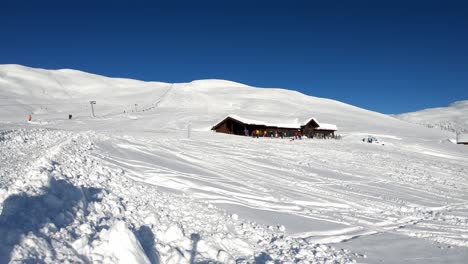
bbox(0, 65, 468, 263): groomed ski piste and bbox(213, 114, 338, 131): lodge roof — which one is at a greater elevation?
bbox(213, 114, 338, 131): lodge roof

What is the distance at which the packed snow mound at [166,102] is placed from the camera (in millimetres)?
75194

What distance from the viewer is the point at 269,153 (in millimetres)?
26453

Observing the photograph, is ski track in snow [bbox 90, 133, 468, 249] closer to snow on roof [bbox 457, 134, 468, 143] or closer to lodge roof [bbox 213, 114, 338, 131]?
lodge roof [bbox 213, 114, 338, 131]

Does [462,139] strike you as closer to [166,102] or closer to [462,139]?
Answer: [462,139]

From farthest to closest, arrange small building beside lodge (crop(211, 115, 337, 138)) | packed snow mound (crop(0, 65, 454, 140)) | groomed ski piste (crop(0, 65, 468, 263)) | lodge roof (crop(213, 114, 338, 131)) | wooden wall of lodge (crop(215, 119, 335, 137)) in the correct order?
1. packed snow mound (crop(0, 65, 454, 140))
2. wooden wall of lodge (crop(215, 119, 335, 137))
3. small building beside lodge (crop(211, 115, 337, 138))
4. lodge roof (crop(213, 114, 338, 131))
5. groomed ski piste (crop(0, 65, 468, 263))

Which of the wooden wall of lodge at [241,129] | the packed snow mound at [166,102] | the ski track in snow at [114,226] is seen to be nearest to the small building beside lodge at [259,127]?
the wooden wall of lodge at [241,129]

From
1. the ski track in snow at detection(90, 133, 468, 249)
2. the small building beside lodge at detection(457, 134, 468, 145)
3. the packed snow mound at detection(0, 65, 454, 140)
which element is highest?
the packed snow mound at detection(0, 65, 454, 140)

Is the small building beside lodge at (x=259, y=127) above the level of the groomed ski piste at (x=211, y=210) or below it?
above

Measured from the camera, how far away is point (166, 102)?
97250 millimetres

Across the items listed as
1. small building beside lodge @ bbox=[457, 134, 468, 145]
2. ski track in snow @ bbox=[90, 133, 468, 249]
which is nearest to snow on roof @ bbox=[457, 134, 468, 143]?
small building beside lodge @ bbox=[457, 134, 468, 145]

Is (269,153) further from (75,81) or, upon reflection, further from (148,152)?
(75,81)

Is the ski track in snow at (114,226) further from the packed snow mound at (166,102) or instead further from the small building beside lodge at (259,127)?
the packed snow mound at (166,102)

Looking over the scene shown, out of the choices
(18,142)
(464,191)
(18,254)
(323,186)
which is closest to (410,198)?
(323,186)

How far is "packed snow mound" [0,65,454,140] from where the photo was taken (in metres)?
75.2
